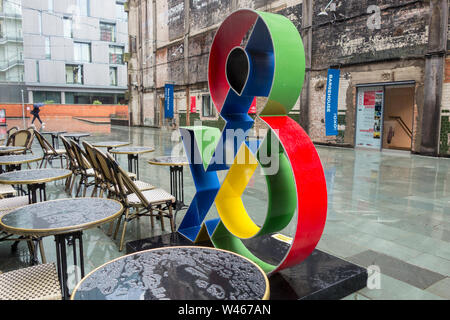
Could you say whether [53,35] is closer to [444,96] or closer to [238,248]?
[444,96]

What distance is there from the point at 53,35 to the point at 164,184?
3292cm

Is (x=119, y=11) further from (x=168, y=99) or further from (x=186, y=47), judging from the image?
(x=168, y=99)

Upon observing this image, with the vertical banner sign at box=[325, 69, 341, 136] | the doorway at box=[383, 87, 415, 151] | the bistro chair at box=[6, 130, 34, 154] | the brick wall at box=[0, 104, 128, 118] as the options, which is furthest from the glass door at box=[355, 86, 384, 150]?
the brick wall at box=[0, 104, 128, 118]

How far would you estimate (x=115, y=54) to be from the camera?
3622 centimetres

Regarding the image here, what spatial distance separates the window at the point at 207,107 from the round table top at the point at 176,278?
16879mm

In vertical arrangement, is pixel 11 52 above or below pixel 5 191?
above

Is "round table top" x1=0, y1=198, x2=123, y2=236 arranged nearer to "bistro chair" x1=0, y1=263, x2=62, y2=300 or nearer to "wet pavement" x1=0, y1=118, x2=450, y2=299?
"bistro chair" x1=0, y1=263, x2=62, y2=300

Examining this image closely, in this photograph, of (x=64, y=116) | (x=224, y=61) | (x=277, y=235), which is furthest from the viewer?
(x=64, y=116)

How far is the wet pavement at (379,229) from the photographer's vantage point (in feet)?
9.02

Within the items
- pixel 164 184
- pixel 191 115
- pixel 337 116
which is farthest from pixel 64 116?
pixel 164 184

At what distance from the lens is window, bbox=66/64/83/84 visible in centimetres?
3420

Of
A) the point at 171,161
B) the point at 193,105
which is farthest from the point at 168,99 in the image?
the point at 171,161

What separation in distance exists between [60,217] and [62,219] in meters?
0.05

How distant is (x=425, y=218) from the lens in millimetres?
4297
